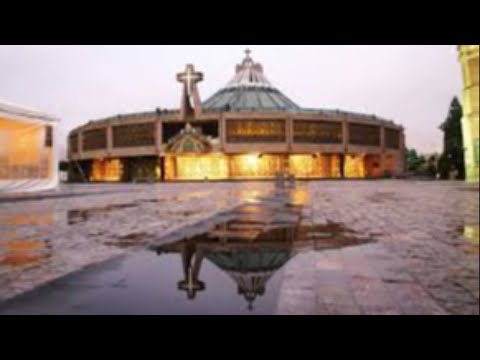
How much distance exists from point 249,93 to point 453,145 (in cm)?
3228

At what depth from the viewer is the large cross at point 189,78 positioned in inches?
1307

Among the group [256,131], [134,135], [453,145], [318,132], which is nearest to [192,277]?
[453,145]

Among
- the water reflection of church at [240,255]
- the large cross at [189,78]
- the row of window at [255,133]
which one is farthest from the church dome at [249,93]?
the water reflection of church at [240,255]

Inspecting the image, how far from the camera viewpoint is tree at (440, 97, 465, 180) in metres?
45.3

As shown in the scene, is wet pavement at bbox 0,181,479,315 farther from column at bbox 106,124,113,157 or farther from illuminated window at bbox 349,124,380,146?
column at bbox 106,124,113,157

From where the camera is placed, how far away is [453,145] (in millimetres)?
51062

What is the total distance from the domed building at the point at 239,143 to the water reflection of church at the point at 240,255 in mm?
49637

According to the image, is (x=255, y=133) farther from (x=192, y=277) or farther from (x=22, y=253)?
(x=192, y=277)

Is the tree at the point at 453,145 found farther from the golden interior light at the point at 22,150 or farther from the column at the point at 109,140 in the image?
the column at the point at 109,140

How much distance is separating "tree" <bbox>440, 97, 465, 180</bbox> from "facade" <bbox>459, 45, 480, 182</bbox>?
36.7ft

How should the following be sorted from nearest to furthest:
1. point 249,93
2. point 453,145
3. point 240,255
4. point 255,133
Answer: point 240,255 → point 453,145 → point 255,133 → point 249,93
